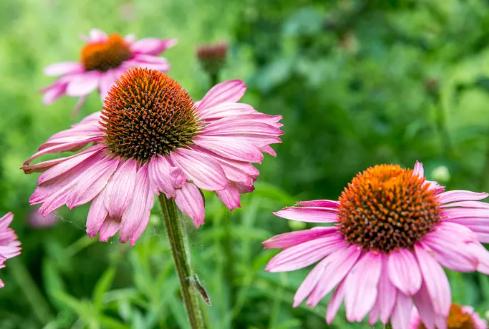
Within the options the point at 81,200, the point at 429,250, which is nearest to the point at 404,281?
the point at 429,250

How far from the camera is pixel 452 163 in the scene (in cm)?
165

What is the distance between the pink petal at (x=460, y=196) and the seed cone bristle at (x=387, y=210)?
34mm

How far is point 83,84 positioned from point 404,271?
3.17 ft

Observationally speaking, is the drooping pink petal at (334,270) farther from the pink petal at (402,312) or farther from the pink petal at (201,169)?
the pink petal at (201,169)

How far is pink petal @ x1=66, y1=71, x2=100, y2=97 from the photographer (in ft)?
4.16

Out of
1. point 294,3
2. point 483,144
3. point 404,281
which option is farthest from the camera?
point 483,144

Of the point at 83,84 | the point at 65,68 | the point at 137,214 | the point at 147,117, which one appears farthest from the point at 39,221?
the point at 137,214

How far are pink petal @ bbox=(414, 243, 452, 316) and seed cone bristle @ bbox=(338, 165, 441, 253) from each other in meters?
0.07

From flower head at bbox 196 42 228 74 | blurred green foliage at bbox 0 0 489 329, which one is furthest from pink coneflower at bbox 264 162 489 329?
flower head at bbox 196 42 228 74

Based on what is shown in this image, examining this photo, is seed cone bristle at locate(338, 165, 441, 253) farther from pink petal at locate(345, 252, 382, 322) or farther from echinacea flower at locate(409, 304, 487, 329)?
echinacea flower at locate(409, 304, 487, 329)

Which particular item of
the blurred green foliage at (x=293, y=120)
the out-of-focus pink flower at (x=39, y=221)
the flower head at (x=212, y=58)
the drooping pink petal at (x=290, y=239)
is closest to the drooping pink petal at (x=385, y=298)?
the drooping pink petal at (x=290, y=239)

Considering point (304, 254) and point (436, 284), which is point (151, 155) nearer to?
point (304, 254)

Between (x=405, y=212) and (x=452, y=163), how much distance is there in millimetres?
1018

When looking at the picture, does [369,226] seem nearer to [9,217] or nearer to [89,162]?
[89,162]
